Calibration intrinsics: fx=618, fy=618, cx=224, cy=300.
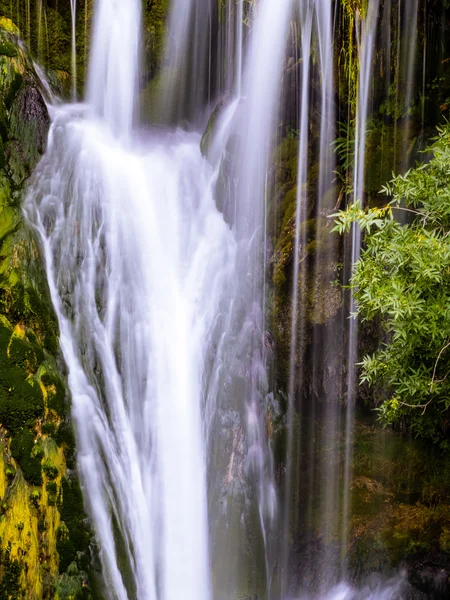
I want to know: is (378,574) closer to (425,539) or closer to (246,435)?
(425,539)

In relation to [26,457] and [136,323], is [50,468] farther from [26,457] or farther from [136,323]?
[136,323]

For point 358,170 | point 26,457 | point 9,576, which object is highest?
point 358,170

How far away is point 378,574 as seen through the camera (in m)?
8.26

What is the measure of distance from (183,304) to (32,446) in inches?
131

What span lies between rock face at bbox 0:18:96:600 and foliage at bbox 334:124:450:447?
3.20 metres

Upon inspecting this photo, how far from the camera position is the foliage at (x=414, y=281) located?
5203 millimetres

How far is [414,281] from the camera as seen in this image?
540 centimetres

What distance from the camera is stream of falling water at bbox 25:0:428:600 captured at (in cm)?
705

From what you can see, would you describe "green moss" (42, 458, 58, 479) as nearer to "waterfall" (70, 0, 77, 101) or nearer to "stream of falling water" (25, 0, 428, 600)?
"stream of falling water" (25, 0, 428, 600)

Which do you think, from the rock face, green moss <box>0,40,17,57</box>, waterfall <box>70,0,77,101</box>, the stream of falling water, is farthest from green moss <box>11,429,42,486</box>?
waterfall <box>70,0,77,101</box>

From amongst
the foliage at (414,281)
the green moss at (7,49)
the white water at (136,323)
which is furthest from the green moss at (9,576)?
the green moss at (7,49)

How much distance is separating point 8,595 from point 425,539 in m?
5.40

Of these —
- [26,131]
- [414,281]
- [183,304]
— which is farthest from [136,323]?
[414,281]

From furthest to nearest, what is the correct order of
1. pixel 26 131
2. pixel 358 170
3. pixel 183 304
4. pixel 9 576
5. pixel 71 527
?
1. pixel 183 304
2. pixel 358 170
3. pixel 26 131
4. pixel 71 527
5. pixel 9 576
